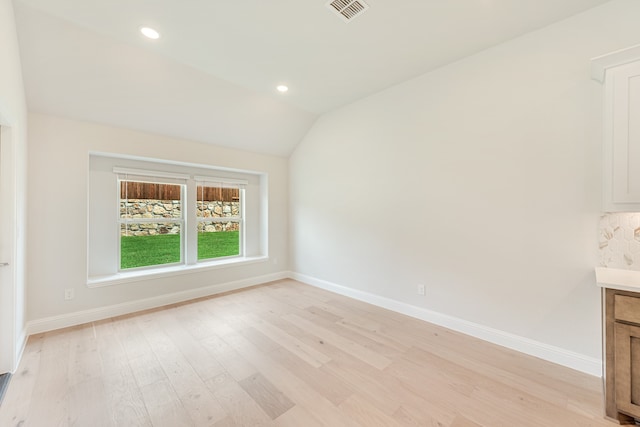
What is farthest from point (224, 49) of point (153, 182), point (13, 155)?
point (153, 182)

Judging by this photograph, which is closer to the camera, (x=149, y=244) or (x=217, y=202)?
(x=149, y=244)

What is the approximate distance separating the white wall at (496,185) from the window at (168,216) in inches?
84.2

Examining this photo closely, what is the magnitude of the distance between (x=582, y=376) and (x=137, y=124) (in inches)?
206

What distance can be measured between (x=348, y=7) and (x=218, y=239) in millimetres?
3957

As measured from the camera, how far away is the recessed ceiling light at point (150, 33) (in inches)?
91.0

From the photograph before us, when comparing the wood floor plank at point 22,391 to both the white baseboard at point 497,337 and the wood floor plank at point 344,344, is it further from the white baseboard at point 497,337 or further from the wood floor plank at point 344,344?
the white baseboard at point 497,337

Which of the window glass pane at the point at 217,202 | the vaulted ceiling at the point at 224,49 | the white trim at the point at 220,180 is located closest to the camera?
the vaulted ceiling at the point at 224,49

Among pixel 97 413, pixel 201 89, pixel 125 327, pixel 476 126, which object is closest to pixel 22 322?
pixel 125 327

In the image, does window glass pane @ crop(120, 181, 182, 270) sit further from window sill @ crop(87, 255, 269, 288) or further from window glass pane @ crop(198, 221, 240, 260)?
window glass pane @ crop(198, 221, 240, 260)

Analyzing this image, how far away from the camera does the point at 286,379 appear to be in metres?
2.04

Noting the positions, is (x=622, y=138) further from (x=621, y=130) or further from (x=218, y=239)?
(x=218, y=239)

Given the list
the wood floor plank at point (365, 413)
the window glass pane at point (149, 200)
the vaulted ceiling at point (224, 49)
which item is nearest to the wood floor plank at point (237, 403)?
the wood floor plank at point (365, 413)

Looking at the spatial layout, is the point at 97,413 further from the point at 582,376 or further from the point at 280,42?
the point at 582,376

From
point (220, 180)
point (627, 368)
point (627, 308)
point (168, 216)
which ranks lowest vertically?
point (627, 368)
